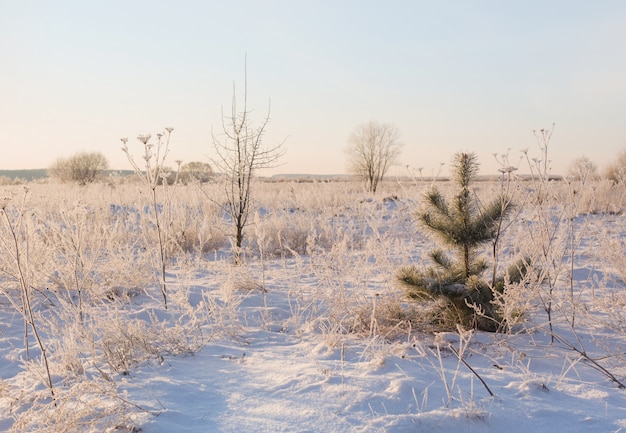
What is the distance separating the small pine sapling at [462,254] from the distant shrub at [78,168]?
95.5 feet

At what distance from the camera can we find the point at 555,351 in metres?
3.45

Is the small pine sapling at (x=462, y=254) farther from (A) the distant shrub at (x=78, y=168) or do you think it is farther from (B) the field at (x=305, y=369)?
(A) the distant shrub at (x=78, y=168)

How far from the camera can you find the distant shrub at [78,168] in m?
29.6

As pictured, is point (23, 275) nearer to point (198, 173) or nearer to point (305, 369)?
point (305, 369)

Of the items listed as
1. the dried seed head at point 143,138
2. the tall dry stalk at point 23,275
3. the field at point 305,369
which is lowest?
the field at point 305,369

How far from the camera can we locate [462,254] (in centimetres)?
396

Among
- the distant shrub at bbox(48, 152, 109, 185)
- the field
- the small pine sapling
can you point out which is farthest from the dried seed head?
the distant shrub at bbox(48, 152, 109, 185)

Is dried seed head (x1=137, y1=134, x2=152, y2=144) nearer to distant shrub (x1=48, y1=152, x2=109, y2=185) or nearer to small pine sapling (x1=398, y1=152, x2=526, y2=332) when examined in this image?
small pine sapling (x1=398, y1=152, x2=526, y2=332)

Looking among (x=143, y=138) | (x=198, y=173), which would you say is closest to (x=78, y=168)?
(x=198, y=173)

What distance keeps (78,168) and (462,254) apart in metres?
30.2

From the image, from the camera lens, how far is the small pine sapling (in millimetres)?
3771

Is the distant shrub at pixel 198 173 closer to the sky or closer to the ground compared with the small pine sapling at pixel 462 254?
closer to the sky

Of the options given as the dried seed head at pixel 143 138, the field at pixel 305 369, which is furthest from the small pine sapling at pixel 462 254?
the dried seed head at pixel 143 138

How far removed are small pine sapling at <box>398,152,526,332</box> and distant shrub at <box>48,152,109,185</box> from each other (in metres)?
29.1
